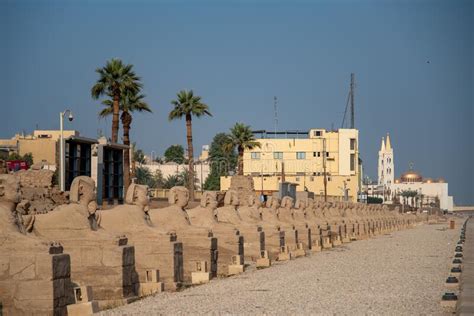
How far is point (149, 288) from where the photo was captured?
17.8 metres

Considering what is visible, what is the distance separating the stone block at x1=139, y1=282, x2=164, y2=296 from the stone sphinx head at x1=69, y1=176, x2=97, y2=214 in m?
1.85

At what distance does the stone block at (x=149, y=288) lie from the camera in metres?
17.6

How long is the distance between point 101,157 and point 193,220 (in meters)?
20.9

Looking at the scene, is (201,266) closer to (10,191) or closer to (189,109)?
(10,191)

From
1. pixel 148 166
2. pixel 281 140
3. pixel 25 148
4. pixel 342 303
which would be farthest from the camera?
pixel 148 166

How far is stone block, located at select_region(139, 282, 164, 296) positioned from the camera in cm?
1761

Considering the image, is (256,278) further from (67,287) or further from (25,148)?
(25,148)

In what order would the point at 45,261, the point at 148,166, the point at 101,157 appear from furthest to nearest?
the point at 148,166, the point at 101,157, the point at 45,261

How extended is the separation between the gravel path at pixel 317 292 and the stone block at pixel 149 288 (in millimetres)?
286

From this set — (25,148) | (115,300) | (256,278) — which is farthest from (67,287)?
(25,148)

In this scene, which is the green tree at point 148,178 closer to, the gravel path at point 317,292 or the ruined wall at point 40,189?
the ruined wall at point 40,189

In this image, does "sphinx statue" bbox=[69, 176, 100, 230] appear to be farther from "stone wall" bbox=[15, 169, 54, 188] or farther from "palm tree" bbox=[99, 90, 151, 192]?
"palm tree" bbox=[99, 90, 151, 192]

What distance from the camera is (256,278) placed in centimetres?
2152

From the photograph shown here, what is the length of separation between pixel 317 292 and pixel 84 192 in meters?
4.90
